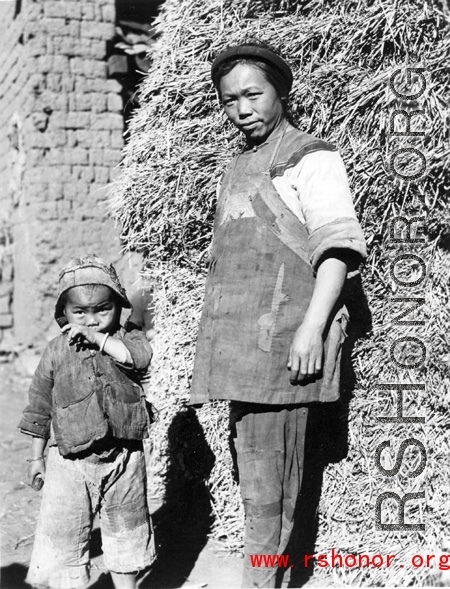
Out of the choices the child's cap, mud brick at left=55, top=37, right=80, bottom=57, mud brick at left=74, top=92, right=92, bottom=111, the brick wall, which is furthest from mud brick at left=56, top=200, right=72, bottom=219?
the child's cap

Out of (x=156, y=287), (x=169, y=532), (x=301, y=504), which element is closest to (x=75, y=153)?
(x=156, y=287)

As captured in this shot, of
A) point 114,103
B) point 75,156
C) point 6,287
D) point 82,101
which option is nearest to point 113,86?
point 114,103

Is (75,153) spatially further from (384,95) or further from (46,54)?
(384,95)

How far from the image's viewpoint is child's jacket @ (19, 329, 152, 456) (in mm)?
2164

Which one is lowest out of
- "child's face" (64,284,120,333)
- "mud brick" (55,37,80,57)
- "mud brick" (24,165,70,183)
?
"child's face" (64,284,120,333)

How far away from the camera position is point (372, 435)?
8.28 ft

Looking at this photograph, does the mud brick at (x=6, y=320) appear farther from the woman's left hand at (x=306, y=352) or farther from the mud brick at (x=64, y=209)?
the woman's left hand at (x=306, y=352)

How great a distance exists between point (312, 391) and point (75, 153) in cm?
391

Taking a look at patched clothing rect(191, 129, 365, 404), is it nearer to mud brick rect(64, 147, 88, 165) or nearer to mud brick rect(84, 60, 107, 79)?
mud brick rect(64, 147, 88, 165)

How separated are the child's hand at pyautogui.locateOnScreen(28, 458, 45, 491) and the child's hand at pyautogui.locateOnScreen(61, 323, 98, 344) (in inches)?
18.0

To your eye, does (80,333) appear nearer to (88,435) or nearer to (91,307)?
(91,307)

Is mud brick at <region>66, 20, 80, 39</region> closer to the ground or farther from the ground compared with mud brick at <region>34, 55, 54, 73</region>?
farther from the ground

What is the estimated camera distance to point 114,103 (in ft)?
17.7

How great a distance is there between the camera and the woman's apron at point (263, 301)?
2.02 meters
